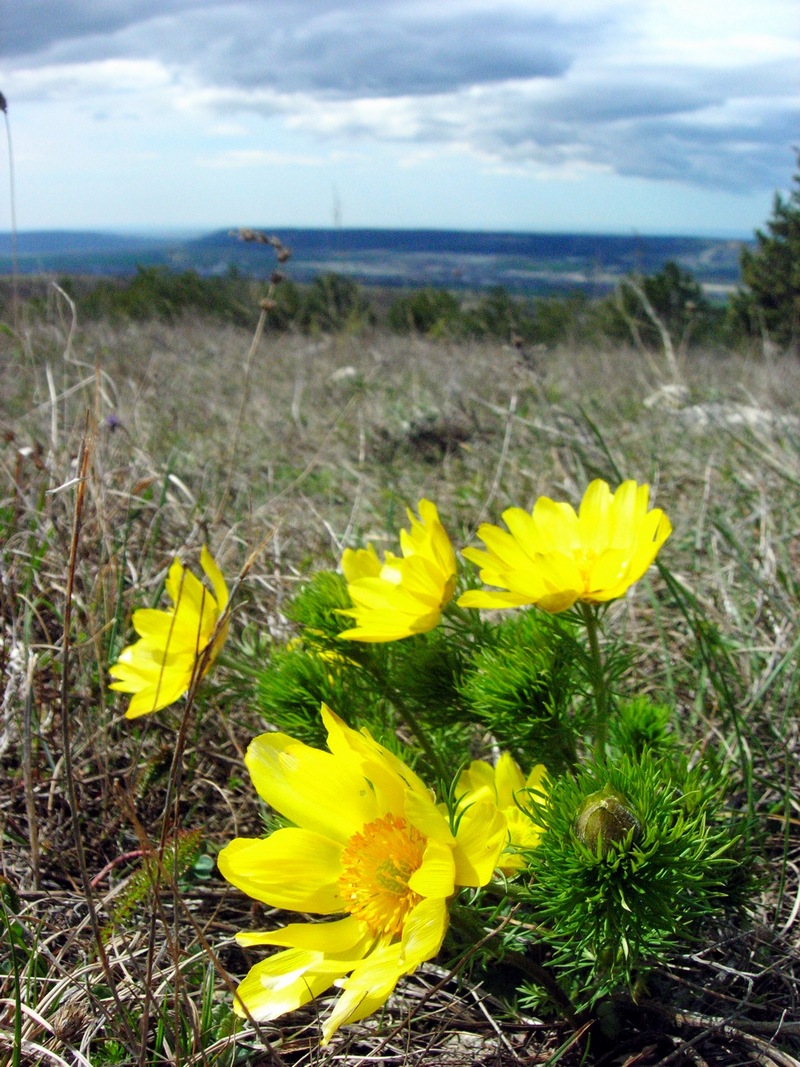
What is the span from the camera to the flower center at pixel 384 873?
893 mm

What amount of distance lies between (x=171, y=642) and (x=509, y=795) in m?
A: 0.59

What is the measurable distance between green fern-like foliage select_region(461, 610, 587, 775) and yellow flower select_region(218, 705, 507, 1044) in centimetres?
23

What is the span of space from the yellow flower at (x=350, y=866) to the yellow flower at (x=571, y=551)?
0.91 feet

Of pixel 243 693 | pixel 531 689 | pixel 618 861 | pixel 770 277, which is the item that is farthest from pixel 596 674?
pixel 770 277

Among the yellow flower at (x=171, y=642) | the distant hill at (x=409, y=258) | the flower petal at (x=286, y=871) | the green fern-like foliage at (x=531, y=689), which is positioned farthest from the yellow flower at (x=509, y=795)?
the distant hill at (x=409, y=258)

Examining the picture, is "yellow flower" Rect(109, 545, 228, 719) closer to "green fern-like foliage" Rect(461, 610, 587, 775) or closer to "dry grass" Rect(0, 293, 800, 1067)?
"dry grass" Rect(0, 293, 800, 1067)

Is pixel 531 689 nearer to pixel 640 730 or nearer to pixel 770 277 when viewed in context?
pixel 640 730

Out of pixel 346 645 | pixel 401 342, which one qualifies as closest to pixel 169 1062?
pixel 346 645

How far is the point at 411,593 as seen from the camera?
1124mm

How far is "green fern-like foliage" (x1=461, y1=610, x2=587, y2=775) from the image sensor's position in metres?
1.09

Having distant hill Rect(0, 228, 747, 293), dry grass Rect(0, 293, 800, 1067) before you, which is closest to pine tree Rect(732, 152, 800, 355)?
distant hill Rect(0, 228, 747, 293)

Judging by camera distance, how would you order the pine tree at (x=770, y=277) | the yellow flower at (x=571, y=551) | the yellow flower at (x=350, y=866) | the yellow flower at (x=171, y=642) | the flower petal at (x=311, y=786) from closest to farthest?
the yellow flower at (x=350, y=866) → the flower petal at (x=311, y=786) → the yellow flower at (x=571, y=551) → the yellow flower at (x=171, y=642) → the pine tree at (x=770, y=277)

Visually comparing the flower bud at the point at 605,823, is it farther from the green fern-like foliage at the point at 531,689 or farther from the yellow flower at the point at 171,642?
the yellow flower at the point at 171,642

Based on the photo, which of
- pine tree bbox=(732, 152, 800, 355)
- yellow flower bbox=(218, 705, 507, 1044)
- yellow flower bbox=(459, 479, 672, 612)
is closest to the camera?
yellow flower bbox=(218, 705, 507, 1044)
